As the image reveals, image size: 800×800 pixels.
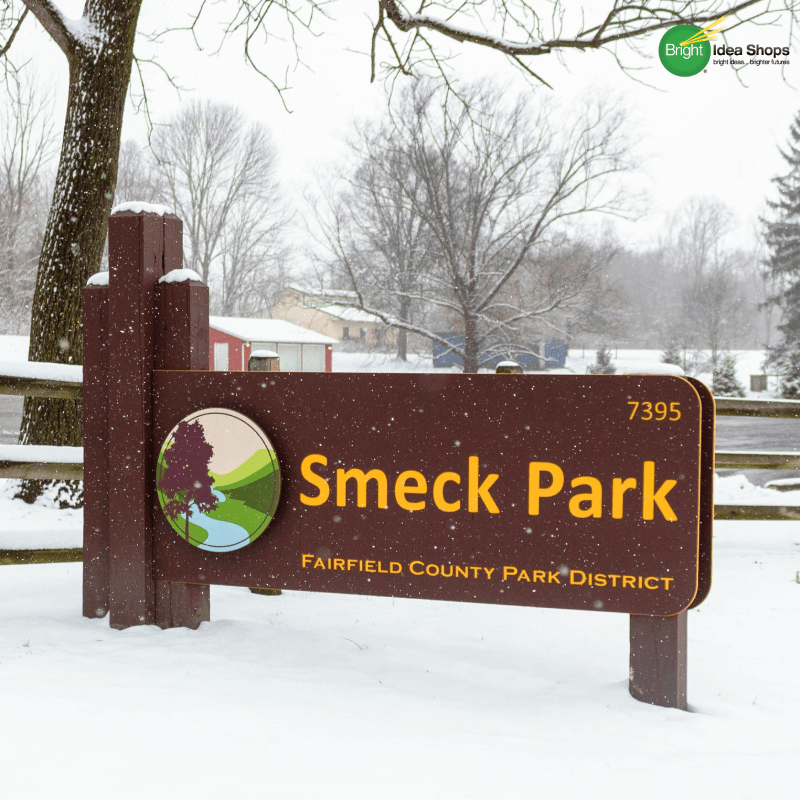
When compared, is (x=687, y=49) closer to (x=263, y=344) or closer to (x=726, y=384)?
(x=726, y=384)

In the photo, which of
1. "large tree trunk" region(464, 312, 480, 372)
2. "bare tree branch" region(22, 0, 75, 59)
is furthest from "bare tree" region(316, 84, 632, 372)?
"bare tree branch" region(22, 0, 75, 59)

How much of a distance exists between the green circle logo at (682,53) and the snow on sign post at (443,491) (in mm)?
6951

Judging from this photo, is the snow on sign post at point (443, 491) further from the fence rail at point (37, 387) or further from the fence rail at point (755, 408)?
the fence rail at point (755, 408)

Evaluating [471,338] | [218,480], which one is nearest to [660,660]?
[218,480]

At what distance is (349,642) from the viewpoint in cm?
346

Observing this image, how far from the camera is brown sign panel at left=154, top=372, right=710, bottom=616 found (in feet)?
9.09

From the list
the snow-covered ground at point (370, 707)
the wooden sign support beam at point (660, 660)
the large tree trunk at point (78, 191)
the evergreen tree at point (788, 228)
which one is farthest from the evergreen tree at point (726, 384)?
the wooden sign support beam at point (660, 660)

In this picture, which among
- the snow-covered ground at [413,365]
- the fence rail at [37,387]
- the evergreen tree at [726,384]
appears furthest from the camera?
the snow-covered ground at [413,365]

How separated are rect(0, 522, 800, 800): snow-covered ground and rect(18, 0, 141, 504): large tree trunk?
3.14m

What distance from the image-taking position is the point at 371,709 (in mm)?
2680

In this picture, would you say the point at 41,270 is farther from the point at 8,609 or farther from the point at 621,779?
the point at 621,779

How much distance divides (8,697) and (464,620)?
7.39ft

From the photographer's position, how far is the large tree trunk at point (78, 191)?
6793mm

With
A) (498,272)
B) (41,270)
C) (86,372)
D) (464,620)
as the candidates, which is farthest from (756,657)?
(498,272)
